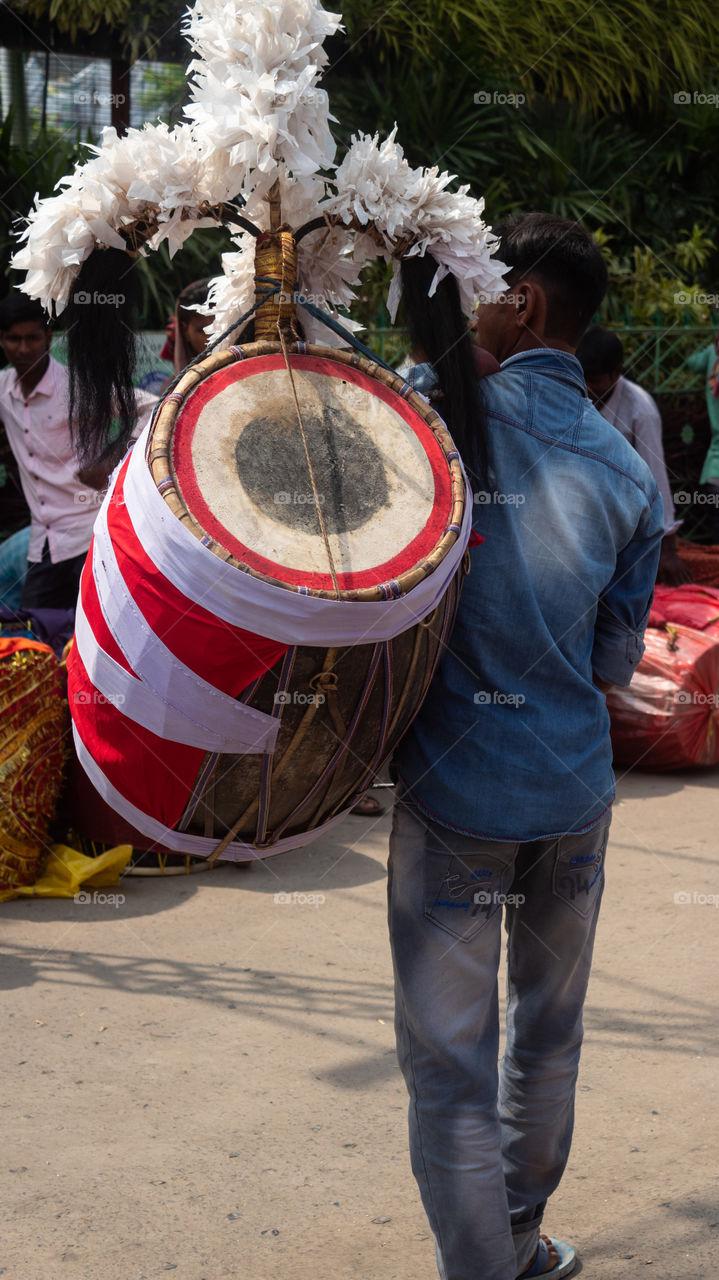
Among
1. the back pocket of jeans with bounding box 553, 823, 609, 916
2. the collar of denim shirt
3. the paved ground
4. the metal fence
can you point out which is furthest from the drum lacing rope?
the metal fence

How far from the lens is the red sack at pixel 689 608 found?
535 centimetres

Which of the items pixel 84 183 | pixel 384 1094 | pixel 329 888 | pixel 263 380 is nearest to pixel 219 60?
pixel 84 183

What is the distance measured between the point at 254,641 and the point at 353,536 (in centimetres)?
21

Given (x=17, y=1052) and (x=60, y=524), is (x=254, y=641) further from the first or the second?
(x=60, y=524)

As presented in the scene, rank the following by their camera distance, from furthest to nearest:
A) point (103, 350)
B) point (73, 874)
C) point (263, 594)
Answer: point (73, 874)
point (103, 350)
point (263, 594)

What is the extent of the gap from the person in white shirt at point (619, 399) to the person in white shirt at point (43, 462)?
2.10m

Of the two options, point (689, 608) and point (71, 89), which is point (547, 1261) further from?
point (71, 89)

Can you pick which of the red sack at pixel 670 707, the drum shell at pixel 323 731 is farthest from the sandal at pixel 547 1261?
the red sack at pixel 670 707

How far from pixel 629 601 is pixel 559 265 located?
54 cm

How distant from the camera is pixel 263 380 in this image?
5.48 ft

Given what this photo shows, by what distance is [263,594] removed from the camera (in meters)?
1.48

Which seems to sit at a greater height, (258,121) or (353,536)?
(258,121)

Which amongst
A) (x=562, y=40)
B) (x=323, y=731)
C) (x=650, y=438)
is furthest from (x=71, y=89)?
(x=323, y=731)

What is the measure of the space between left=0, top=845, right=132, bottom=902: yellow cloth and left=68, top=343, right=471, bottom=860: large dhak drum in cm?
212
